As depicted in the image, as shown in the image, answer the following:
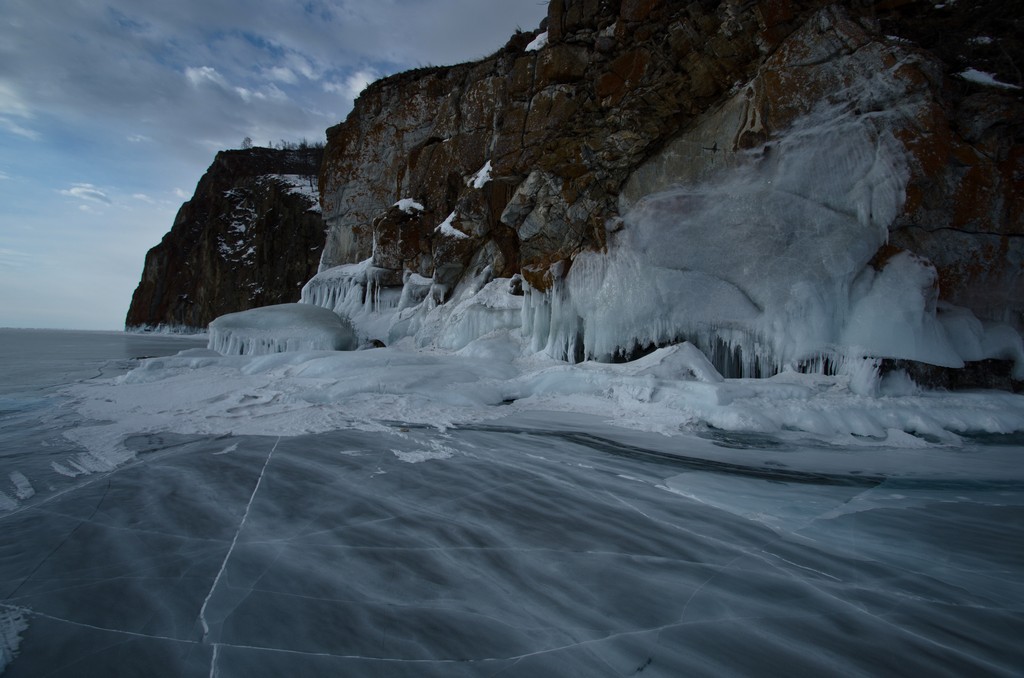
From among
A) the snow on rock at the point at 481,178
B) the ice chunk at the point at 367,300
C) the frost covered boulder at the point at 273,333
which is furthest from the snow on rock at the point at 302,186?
the snow on rock at the point at 481,178

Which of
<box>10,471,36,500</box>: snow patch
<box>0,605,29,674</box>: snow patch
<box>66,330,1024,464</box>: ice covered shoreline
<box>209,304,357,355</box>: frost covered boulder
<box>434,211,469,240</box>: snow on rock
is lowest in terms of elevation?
<box>10,471,36,500</box>: snow patch

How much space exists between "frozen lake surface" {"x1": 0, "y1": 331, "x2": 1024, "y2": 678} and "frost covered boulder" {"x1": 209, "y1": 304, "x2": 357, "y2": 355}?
757 cm

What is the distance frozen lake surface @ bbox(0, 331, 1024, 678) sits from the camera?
1.30 meters

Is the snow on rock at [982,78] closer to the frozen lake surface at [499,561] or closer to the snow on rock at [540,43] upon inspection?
the frozen lake surface at [499,561]

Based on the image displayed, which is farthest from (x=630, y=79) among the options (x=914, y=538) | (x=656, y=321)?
(x=914, y=538)

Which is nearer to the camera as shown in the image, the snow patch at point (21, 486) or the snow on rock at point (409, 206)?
the snow patch at point (21, 486)

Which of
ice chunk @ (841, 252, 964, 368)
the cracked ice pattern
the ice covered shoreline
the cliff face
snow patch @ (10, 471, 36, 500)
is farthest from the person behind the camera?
the cliff face

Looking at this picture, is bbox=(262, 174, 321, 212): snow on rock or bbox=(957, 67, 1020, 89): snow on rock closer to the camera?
bbox=(957, 67, 1020, 89): snow on rock

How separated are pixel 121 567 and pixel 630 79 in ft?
28.0

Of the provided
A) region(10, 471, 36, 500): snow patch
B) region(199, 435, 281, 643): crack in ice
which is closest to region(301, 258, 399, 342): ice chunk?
region(10, 471, 36, 500): snow patch

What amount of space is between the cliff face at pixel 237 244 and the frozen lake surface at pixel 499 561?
27903mm

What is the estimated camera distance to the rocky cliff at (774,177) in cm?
577

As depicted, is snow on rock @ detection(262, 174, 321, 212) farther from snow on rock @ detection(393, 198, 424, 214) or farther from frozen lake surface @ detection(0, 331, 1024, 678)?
frozen lake surface @ detection(0, 331, 1024, 678)

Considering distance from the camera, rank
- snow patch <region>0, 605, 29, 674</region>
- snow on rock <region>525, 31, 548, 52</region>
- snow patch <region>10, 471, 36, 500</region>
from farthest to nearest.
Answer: snow on rock <region>525, 31, 548, 52</region>
snow patch <region>10, 471, 36, 500</region>
snow patch <region>0, 605, 29, 674</region>
